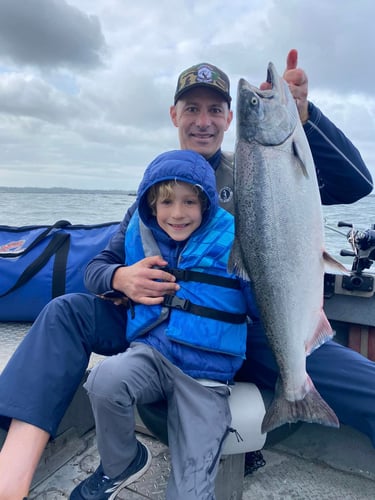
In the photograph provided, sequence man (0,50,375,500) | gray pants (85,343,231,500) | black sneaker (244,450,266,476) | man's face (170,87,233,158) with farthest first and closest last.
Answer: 1. man's face (170,87,233,158)
2. black sneaker (244,450,266,476)
3. man (0,50,375,500)
4. gray pants (85,343,231,500)

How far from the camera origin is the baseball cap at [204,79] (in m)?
3.24

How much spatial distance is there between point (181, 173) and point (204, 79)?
118cm

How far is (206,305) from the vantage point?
2348 mm

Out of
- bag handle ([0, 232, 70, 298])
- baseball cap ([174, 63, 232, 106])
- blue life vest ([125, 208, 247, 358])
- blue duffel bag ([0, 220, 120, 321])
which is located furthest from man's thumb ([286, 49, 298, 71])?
bag handle ([0, 232, 70, 298])

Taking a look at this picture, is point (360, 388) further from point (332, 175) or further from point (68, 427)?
point (68, 427)

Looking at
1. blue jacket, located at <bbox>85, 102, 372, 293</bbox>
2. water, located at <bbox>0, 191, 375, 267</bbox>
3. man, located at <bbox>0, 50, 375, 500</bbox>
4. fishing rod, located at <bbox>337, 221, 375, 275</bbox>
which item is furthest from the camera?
water, located at <bbox>0, 191, 375, 267</bbox>

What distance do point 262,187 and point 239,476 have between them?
1.66m

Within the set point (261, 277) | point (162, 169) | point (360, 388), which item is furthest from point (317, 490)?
point (162, 169)

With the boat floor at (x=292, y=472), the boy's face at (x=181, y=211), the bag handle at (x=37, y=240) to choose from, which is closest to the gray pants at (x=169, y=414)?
the boat floor at (x=292, y=472)

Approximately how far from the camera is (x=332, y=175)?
8.96 ft

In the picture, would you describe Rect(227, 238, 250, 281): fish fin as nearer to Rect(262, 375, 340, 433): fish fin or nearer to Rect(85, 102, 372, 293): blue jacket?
Rect(262, 375, 340, 433): fish fin

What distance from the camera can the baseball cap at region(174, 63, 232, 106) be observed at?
3.24m

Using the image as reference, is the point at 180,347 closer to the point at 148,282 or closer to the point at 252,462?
the point at 148,282

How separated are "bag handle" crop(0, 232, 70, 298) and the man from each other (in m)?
1.04
